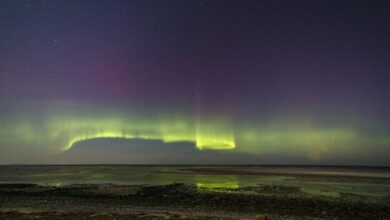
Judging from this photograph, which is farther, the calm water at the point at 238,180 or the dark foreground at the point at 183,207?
the calm water at the point at 238,180

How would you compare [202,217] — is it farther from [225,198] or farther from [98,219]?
[225,198]

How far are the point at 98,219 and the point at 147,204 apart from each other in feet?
38.2

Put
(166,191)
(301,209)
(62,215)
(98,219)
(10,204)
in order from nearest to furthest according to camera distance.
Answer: (98,219), (62,215), (301,209), (10,204), (166,191)

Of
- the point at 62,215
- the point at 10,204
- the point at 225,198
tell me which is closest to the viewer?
the point at 62,215

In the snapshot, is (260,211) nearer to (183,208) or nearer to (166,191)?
(183,208)

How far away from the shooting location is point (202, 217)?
1100 inches

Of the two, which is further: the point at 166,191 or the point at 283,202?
the point at 166,191

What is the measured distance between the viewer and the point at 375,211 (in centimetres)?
3384

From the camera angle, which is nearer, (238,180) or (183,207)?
(183,207)

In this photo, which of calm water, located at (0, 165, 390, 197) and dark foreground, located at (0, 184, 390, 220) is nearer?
dark foreground, located at (0, 184, 390, 220)

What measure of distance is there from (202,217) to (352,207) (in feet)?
52.1

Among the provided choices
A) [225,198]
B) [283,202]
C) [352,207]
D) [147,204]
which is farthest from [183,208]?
[352,207]

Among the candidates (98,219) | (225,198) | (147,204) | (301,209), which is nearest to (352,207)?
(301,209)

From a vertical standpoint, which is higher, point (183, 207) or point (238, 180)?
point (238, 180)
